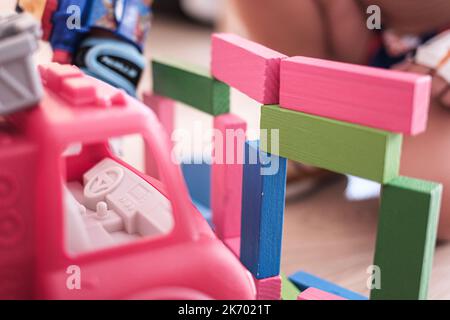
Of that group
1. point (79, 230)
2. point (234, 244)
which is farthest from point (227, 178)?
point (79, 230)

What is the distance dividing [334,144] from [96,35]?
0.50 meters

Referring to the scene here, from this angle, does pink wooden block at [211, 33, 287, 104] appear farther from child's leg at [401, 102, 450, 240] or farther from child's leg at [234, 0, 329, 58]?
child's leg at [401, 102, 450, 240]

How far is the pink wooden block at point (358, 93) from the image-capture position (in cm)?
62

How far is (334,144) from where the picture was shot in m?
0.68

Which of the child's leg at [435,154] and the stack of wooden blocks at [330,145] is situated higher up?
the stack of wooden blocks at [330,145]

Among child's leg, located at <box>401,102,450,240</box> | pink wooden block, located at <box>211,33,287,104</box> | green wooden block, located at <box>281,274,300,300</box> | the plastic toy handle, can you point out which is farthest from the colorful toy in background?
child's leg, located at <box>401,102,450,240</box>

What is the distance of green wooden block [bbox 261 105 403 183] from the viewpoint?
64 cm

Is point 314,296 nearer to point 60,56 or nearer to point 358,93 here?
point 358,93

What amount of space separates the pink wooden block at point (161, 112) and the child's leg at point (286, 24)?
11.1 inches

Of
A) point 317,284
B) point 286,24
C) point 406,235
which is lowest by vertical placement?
point 317,284
